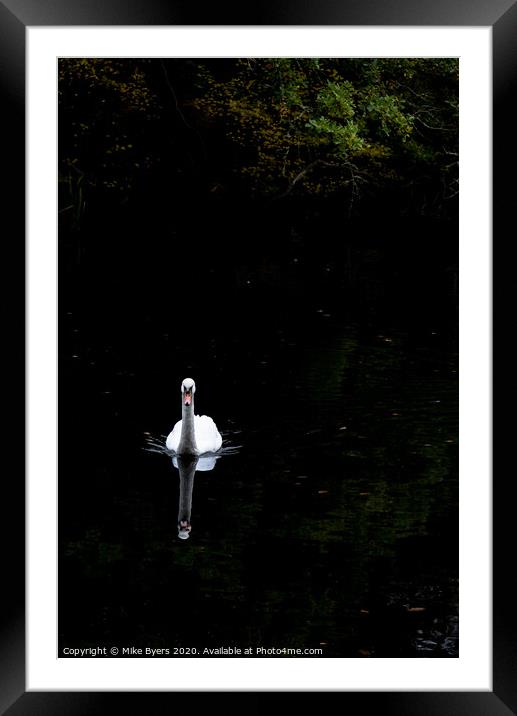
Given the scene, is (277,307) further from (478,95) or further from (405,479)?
(478,95)

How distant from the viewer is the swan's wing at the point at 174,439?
8.32 metres

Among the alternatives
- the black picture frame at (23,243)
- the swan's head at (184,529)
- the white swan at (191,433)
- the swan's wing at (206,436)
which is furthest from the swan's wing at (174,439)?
the black picture frame at (23,243)

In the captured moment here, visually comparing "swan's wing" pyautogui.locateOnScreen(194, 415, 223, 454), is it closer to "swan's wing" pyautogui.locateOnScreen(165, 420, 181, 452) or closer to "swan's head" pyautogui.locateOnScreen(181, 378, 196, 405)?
"swan's wing" pyautogui.locateOnScreen(165, 420, 181, 452)

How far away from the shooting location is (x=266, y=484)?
24.8 feet

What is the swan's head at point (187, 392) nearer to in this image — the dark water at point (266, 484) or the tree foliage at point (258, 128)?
the dark water at point (266, 484)

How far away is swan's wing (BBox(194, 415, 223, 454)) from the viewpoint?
328 inches

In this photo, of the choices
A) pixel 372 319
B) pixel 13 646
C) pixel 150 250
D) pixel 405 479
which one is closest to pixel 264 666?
pixel 13 646

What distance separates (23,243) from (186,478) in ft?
13.2

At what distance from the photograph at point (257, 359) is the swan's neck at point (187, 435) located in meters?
0.03

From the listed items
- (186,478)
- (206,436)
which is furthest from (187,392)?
(186,478)

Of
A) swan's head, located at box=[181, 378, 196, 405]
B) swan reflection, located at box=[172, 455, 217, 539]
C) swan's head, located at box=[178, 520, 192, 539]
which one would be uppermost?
swan's head, located at box=[181, 378, 196, 405]

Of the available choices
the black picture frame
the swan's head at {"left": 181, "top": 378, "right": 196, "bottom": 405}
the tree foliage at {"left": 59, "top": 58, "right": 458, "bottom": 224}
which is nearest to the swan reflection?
the swan's head at {"left": 181, "top": 378, "right": 196, "bottom": 405}

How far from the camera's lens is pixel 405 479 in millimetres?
7660

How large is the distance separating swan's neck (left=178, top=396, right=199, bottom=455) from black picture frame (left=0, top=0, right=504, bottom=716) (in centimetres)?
412
